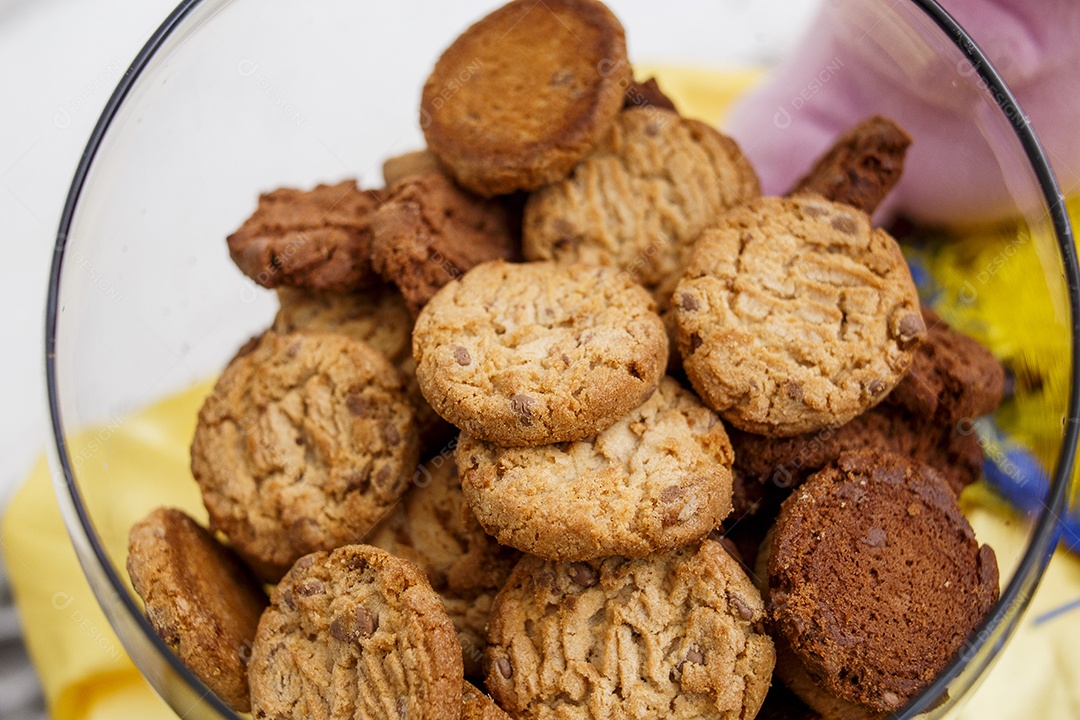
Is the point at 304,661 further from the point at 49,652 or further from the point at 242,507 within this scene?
the point at 49,652

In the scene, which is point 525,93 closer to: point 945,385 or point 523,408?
point 523,408

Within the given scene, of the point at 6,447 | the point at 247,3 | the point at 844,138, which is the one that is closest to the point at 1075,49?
the point at 844,138

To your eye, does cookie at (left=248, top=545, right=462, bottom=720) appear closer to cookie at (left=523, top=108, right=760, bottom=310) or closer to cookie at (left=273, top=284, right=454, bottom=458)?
cookie at (left=273, top=284, right=454, bottom=458)

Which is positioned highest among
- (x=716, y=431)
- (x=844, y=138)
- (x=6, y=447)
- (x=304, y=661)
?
(x=844, y=138)

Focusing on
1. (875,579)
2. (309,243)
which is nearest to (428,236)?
(309,243)

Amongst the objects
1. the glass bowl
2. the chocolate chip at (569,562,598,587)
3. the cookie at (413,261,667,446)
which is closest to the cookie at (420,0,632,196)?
the cookie at (413,261,667,446)

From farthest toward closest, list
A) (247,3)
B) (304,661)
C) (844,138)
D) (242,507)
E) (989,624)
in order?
(247,3) → (844,138) → (242,507) → (304,661) → (989,624)
